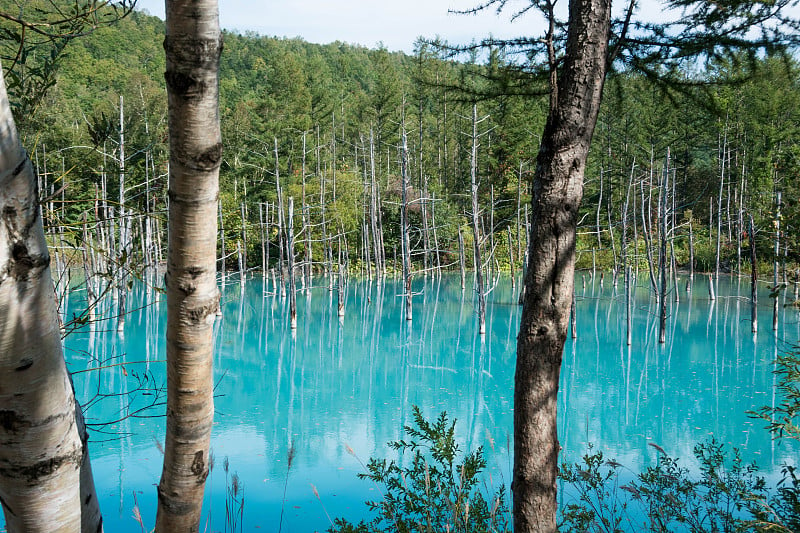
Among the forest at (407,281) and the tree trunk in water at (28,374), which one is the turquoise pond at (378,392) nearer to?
the forest at (407,281)

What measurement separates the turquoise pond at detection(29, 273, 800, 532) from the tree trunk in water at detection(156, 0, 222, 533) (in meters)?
1.80

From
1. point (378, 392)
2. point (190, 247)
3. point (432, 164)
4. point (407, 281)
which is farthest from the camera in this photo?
point (432, 164)

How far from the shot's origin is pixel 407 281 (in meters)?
16.3

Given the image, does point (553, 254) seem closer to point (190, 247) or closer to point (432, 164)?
point (190, 247)

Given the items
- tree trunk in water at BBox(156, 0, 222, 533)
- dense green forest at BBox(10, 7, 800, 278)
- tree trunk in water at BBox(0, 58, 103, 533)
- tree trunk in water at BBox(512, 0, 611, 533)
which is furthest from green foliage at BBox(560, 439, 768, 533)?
dense green forest at BBox(10, 7, 800, 278)

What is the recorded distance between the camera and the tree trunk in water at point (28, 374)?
→ 0.77 meters

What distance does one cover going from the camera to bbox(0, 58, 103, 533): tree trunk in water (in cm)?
77

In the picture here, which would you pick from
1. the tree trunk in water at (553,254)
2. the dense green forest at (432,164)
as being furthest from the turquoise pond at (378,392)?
the dense green forest at (432,164)

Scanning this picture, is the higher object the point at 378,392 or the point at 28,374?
the point at 28,374

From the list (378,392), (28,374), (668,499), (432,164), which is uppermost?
(432,164)

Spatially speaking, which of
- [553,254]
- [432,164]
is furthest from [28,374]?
[432,164]

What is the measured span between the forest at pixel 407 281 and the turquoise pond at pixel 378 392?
105mm

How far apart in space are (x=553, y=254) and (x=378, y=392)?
8.27 m

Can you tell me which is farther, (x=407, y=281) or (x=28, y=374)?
(x=407, y=281)
